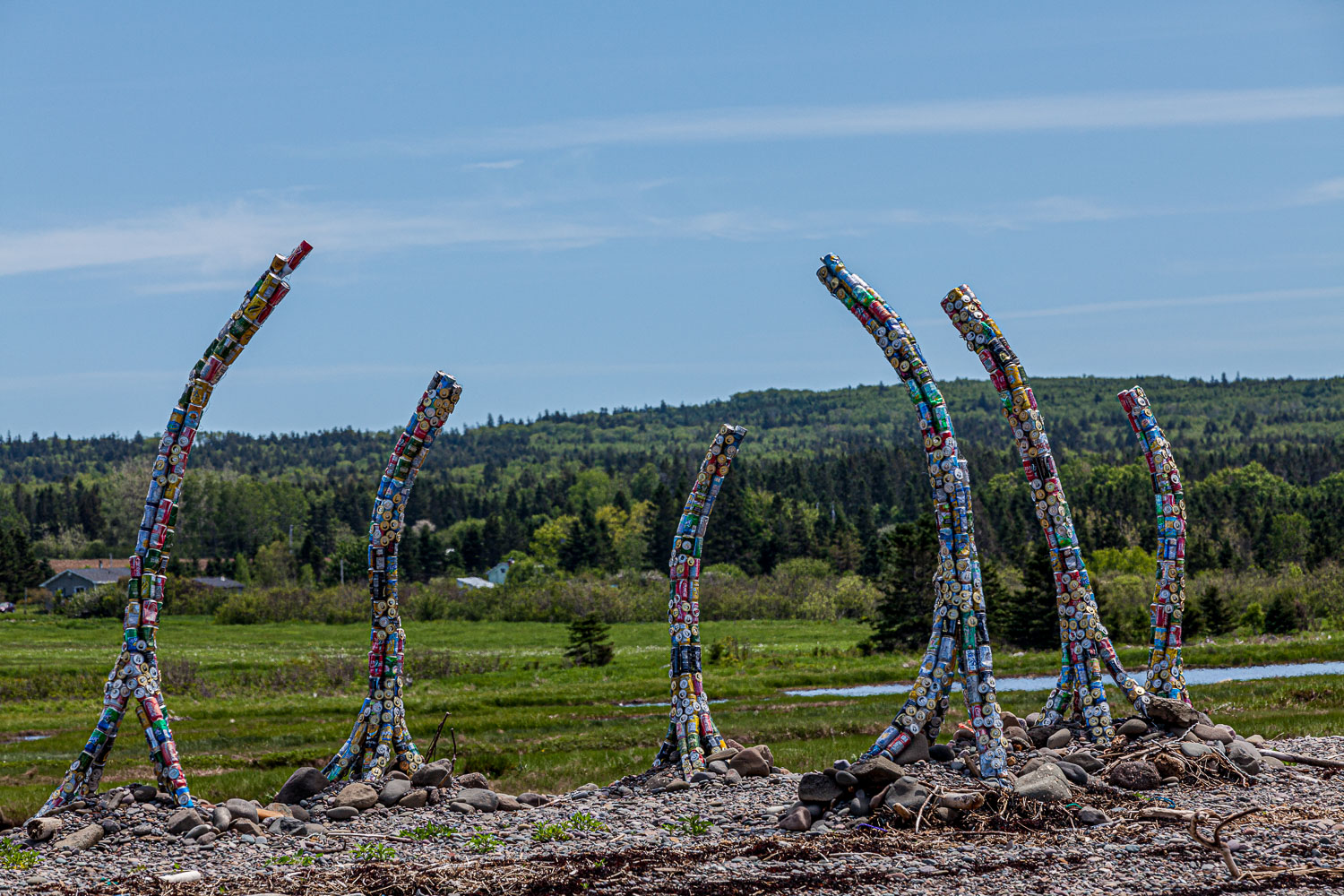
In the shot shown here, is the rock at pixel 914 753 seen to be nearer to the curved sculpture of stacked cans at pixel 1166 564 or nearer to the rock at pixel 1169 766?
the rock at pixel 1169 766

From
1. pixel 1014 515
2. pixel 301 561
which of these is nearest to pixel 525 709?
pixel 1014 515

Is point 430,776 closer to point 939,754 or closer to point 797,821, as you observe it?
point 797,821

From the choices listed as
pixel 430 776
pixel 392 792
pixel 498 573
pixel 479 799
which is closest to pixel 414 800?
pixel 392 792

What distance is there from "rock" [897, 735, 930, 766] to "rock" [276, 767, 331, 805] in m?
6.85

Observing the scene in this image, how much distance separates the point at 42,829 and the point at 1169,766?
40.2ft

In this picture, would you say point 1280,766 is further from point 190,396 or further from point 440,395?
point 190,396

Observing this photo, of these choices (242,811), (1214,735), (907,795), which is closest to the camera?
(907,795)

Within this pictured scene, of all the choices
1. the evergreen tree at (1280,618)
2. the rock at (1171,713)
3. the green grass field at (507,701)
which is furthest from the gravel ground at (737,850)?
the evergreen tree at (1280,618)

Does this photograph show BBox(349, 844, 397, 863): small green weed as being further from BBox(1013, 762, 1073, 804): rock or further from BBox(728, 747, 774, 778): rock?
BBox(1013, 762, 1073, 804): rock

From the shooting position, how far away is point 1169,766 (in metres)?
14.4

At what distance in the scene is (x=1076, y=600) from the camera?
16312mm

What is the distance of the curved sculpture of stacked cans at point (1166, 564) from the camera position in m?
17.7

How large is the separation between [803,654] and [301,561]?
2642 inches

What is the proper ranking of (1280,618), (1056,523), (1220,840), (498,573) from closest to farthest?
(1220,840) < (1056,523) < (1280,618) < (498,573)
